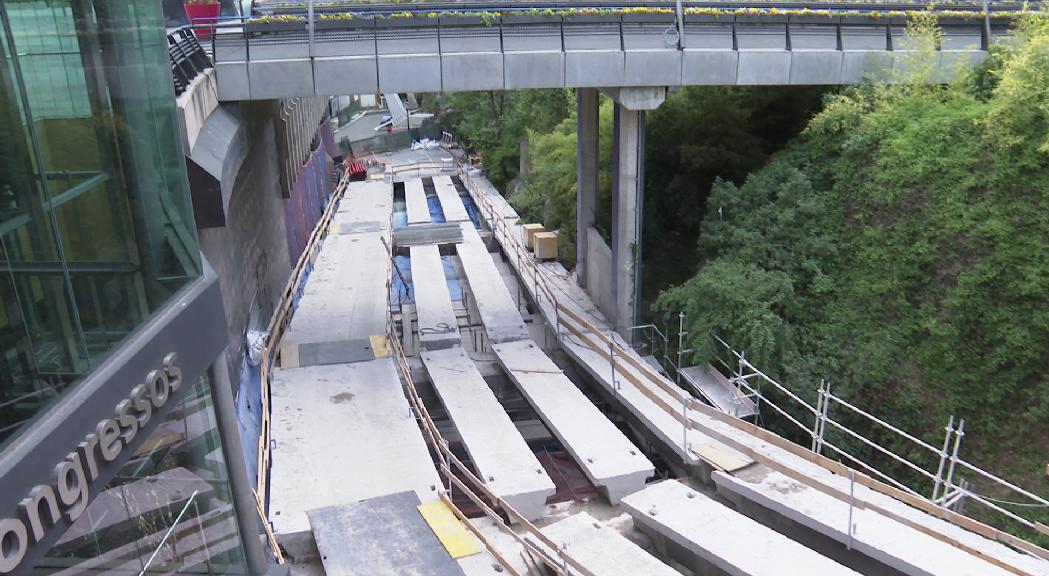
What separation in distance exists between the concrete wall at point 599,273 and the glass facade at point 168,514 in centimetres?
1341

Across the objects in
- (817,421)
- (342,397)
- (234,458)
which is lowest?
(342,397)

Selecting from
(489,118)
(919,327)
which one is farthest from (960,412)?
(489,118)

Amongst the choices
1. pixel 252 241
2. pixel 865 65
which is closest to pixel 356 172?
pixel 252 241

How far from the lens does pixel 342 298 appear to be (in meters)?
22.1

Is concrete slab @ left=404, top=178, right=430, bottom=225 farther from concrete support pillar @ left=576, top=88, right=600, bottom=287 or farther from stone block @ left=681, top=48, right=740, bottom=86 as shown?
stone block @ left=681, top=48, right=740, bottom=86

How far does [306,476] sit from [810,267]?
1090 centimetres

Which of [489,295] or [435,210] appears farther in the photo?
[435,210]

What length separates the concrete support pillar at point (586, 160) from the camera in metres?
21.6

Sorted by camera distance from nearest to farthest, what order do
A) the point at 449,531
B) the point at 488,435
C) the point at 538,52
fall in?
the point at 449,531 → the point at 488,435 → the point at 538,52

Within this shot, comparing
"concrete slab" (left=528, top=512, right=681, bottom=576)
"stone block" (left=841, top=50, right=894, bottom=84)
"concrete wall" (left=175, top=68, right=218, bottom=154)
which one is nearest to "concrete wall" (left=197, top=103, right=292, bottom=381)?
"concrete wall" (left=175, top=68, right=218, bottom=154)

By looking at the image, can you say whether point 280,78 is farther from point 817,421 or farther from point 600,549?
point 817,421

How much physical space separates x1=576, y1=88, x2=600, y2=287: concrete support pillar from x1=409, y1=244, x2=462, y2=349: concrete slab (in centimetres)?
424

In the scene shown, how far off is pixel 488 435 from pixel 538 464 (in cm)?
144

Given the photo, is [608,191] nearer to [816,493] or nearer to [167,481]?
[816,493]
